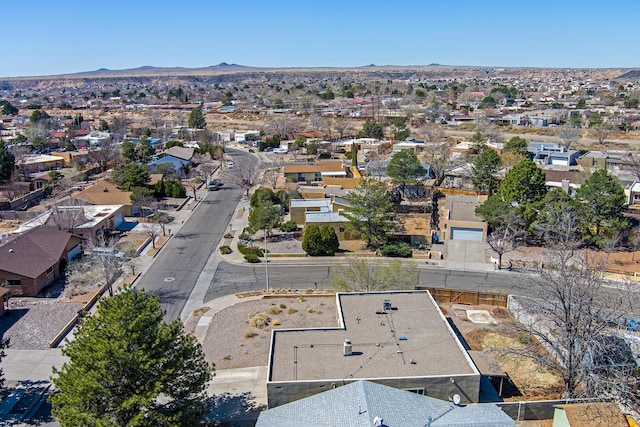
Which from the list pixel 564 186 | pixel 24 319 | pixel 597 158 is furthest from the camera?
pixel 597 158

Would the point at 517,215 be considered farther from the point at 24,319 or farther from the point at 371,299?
the point at 24,319

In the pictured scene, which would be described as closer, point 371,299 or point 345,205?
point 371,299

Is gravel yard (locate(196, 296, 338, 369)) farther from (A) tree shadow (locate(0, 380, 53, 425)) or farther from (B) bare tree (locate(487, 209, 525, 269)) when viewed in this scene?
(B) bare tree (locate(487, 209, 525, 269))

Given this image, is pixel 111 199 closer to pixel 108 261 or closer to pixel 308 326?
pixel 108 261

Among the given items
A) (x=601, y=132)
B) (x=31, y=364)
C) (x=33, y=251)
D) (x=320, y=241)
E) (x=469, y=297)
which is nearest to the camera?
(x=31, y=364)

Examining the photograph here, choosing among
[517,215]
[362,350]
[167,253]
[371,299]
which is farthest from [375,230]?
[362,350]

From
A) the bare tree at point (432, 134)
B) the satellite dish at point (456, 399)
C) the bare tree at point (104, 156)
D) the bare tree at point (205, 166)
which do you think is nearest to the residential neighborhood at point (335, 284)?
the satellite dish at point (456, 399)

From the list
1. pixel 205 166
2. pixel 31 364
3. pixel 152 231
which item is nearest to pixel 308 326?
pixel 31 364

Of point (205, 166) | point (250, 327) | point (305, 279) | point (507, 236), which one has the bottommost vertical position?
point (250, 327)
